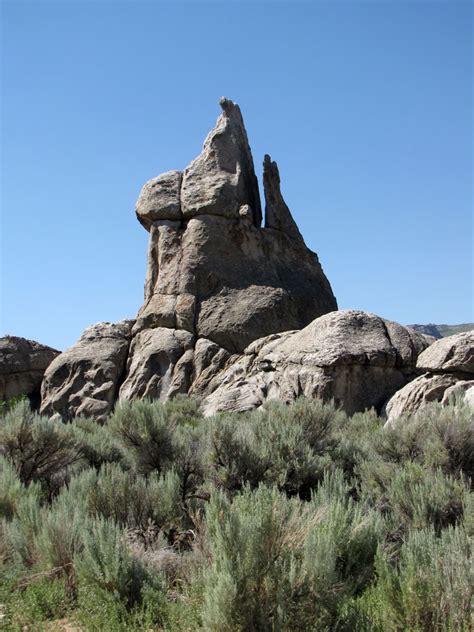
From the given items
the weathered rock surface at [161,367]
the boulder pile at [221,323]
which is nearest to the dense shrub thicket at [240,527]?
the boulder pile at [221,323]

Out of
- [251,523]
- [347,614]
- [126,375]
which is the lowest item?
[347,614]

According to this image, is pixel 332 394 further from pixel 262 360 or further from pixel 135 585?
pixel 135 585

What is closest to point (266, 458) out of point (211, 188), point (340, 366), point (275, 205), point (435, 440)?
point (435, 440)

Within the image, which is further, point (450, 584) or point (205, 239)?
point (205, 239)

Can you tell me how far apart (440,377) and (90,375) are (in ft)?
36.1

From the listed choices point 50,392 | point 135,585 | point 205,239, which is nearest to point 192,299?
point 205,239

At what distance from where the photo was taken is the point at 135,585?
16.7 ft


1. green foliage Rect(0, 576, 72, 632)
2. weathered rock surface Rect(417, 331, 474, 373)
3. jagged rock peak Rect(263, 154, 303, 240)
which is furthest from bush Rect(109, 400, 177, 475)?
jagged rock peak Rect(263, 154, 303, 240)

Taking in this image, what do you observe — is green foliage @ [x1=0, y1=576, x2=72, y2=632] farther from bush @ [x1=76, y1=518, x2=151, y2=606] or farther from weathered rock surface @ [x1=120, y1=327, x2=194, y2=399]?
weathered rock surface @ [x1=120, y1=327, x2=194, y2=399]

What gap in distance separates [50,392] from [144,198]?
7.01 meters

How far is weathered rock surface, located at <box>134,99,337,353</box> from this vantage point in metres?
20.0

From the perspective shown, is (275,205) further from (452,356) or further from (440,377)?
(440,377)

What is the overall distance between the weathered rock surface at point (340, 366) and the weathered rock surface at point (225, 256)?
11.4 ft

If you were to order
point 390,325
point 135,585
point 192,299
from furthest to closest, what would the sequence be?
1. point 192,299
2. point 390,325
3. point 135,585
